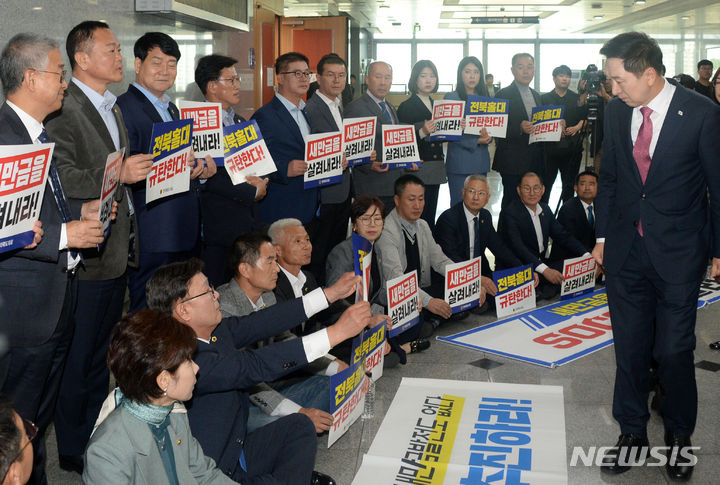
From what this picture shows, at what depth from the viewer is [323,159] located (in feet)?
14.2

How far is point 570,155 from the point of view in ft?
21.3

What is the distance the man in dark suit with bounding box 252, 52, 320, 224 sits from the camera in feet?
14.0

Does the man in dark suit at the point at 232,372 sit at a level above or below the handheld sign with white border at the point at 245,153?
below

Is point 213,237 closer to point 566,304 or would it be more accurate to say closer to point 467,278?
point 467,278

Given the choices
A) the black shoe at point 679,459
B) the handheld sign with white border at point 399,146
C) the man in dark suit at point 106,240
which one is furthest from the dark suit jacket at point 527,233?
the man in dark suit at point 106,240

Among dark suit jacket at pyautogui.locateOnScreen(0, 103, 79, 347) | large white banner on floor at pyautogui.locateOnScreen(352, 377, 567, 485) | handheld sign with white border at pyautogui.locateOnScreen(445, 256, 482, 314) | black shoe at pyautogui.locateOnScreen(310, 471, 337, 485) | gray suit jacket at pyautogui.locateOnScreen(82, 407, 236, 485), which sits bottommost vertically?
large white banner on floor at pyautogui.locateOnScreen(352, 377, 567, 485)

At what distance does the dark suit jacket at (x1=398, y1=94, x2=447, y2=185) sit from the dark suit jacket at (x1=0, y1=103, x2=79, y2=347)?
337cm

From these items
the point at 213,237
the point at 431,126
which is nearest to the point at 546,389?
the point at 213,237

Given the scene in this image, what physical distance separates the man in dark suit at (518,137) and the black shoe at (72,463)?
383cm

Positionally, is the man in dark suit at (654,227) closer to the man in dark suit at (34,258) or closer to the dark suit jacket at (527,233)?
the man in dark suit at (34,258)

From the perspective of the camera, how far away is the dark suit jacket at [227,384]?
7.15 feet

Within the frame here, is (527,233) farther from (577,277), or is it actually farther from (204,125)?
(204,125)

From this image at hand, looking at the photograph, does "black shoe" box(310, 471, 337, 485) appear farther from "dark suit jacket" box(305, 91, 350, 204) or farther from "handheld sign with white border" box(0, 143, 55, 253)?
"dark suit jacket" box(305, 91, 350, 204)

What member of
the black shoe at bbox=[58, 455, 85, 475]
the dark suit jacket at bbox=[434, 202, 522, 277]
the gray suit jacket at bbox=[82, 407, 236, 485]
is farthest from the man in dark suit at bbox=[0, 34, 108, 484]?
the dark suit jacket at bbox=[434, 202, 522, 277]
